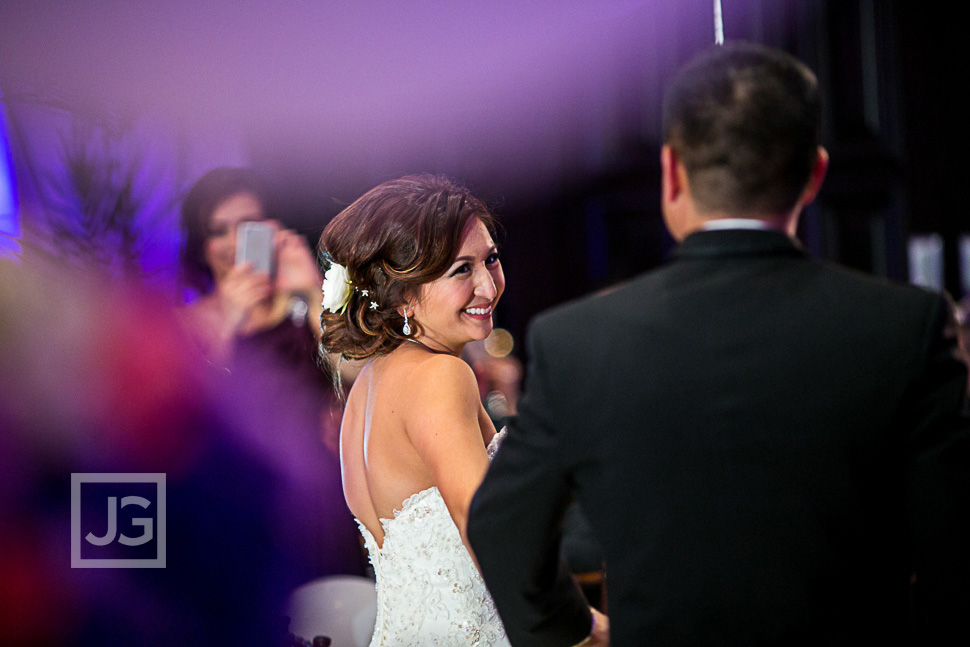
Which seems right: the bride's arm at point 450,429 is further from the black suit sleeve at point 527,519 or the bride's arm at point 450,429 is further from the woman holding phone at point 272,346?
the woman holding phone at point 272,346

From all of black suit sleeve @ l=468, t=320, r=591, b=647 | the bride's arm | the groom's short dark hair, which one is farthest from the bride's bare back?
the groom's short dark hair

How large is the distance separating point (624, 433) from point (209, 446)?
192 centimetres

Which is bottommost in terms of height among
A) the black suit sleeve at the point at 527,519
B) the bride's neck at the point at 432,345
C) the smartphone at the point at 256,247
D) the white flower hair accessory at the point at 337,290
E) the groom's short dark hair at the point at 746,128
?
the black suit sleeve at the point at 527,519

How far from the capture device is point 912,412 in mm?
931

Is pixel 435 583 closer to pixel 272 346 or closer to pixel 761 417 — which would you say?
pixel 761 417

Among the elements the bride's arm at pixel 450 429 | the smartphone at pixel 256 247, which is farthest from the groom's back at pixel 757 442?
the smartphone at pixel 256 247

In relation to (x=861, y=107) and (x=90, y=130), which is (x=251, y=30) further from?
(x=861, y=107)

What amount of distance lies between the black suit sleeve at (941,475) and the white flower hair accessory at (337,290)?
1.08 metres

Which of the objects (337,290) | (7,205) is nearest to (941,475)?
(337,290)

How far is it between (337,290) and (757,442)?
1.00 metres

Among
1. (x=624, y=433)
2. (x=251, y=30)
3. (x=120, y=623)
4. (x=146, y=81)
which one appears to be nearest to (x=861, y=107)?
(x=251, y=30)

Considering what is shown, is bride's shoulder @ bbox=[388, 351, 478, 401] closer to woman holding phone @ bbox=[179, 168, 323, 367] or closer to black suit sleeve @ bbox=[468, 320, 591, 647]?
black suit sleeve @ bbox=[468, 320, 591, 647]

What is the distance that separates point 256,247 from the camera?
2.47 m

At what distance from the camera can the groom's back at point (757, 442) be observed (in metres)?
0.93
